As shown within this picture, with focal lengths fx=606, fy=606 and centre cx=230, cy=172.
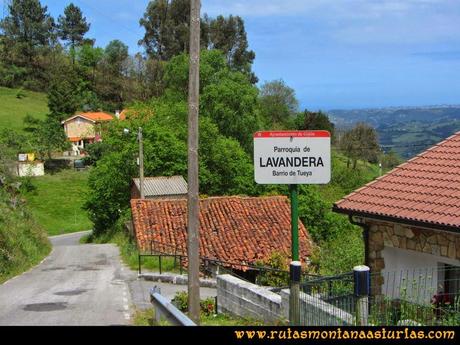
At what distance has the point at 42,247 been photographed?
1152 inches

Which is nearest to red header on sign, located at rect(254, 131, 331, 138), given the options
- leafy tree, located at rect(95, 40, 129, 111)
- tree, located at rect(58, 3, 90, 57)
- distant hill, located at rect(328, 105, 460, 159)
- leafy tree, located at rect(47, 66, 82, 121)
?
distant hill, located at rect(328, 105, 460, 159)

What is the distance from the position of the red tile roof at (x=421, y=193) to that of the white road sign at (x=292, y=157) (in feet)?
11.7

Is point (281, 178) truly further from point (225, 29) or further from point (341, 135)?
point (341, 135)

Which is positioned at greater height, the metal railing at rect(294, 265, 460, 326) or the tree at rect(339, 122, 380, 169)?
the tree at rect(339, 122, 380, 169)

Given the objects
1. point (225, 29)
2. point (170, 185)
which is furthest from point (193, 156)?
→ point (225, 29)

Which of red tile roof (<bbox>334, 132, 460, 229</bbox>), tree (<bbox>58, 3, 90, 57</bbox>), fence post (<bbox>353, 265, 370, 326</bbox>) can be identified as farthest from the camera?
tree (<bbox>58, 3, 90, 57</bbox>)

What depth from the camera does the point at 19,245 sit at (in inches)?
969

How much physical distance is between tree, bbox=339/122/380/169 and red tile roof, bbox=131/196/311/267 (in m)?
54.4

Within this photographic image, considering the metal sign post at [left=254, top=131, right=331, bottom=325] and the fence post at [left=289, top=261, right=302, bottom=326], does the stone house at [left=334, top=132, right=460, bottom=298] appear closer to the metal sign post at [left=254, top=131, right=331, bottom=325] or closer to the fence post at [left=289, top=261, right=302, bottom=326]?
the fence post at [left=289, top=261, right=302, bottom=326]

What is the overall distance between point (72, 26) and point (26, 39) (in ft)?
32.9

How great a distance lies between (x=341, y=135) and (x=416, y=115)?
59856 millimetres

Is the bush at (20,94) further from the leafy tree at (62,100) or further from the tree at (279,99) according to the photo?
the tree at (279,99)

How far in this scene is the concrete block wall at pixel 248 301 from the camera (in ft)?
33.9

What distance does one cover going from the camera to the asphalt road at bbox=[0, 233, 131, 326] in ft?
43.6
